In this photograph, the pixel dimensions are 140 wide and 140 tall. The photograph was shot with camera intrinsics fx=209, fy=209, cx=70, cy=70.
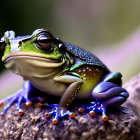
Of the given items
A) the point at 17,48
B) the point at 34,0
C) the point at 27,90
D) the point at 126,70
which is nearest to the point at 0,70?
the point at 34,0

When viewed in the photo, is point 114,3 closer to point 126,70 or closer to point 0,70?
point 126,70

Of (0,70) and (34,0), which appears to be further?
(34,0)

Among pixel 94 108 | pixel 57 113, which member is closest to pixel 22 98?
pixel 57 113

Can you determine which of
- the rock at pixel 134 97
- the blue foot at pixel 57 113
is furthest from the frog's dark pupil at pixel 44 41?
the rock at pixel 134 97

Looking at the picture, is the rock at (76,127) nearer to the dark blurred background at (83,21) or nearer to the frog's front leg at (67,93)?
the frog's front leg at (67,93)

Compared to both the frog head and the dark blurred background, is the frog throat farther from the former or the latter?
the dark blurred background

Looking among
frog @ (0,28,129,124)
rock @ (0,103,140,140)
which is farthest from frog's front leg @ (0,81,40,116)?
rock @ (0,103,140,140)

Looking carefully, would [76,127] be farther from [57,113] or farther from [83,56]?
[83,56]

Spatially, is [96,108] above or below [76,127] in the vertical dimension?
above
